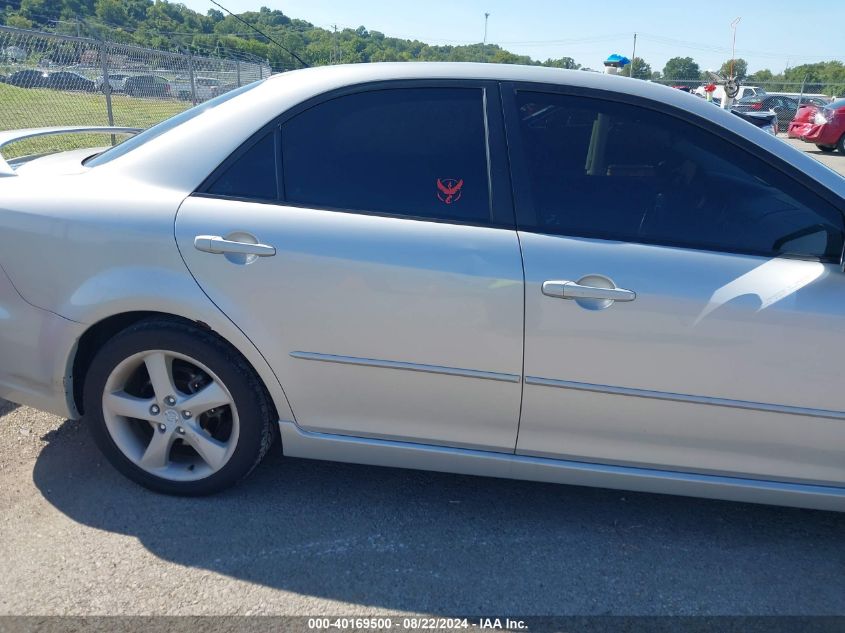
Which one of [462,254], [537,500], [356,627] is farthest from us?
[537,500]

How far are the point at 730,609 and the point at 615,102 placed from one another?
1.75 m

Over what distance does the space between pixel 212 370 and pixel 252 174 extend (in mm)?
725

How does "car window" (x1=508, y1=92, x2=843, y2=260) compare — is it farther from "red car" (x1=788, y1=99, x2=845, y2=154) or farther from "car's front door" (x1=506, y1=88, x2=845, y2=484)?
"red car" (x1=788, y1=99, x2=845, y2=154)

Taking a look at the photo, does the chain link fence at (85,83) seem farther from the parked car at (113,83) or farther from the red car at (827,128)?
the red car at (827,128)

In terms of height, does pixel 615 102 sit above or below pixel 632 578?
above

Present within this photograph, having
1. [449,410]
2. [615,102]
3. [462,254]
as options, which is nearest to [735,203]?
[615,102]

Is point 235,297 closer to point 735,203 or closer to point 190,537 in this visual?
point 190,537

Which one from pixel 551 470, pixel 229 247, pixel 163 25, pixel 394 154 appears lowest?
pixel 551 470

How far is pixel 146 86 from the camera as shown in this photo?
9539mm

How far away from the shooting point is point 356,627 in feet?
7.18

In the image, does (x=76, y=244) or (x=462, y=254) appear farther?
(x=76, y=244)

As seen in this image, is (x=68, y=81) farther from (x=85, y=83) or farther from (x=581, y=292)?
(x=581, y=292)

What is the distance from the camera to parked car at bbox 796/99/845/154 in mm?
16250

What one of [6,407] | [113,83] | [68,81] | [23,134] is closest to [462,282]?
[23,134]
